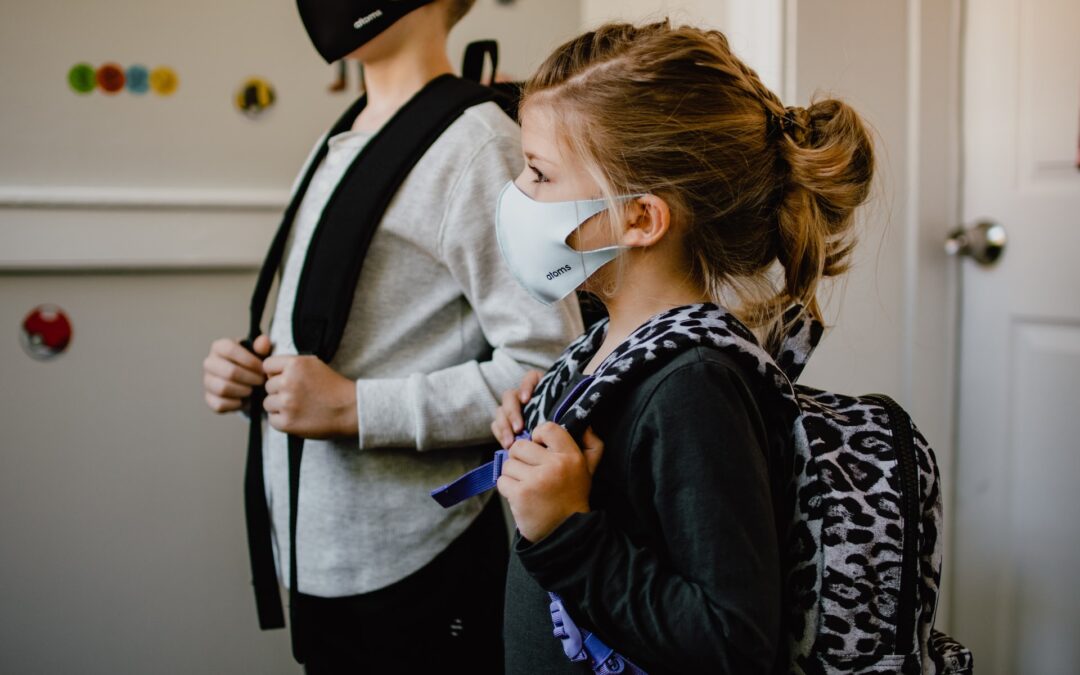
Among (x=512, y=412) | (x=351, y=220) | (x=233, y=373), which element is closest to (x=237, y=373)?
(x=233, y=373)

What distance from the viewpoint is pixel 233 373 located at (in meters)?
1.12

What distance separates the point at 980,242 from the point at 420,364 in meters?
0.97

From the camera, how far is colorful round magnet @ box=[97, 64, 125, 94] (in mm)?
1543

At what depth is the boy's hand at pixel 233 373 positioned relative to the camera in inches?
44.1

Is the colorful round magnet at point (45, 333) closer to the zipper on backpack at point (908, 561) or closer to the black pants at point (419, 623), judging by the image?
the black pants at point (419, 623)

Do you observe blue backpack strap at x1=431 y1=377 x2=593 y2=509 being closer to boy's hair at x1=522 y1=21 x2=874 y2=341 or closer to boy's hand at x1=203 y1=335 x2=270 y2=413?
boy's hair at x1=522 y1=21 x2=874 y2=341

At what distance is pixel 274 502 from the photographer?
1.17 metres

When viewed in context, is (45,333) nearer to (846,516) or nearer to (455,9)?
(455,9)

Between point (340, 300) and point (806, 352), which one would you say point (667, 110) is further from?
point (340, 300)

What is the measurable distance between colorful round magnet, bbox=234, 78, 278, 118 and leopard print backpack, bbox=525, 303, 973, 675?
1.15m

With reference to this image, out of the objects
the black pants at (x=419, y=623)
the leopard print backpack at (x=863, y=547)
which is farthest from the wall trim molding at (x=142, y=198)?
the leopard print backpack at (x=863, y=547)

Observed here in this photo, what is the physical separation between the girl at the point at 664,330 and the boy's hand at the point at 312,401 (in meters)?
0.23

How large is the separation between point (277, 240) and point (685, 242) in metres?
0.59

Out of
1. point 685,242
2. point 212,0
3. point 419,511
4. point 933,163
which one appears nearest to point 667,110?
point 685,242
